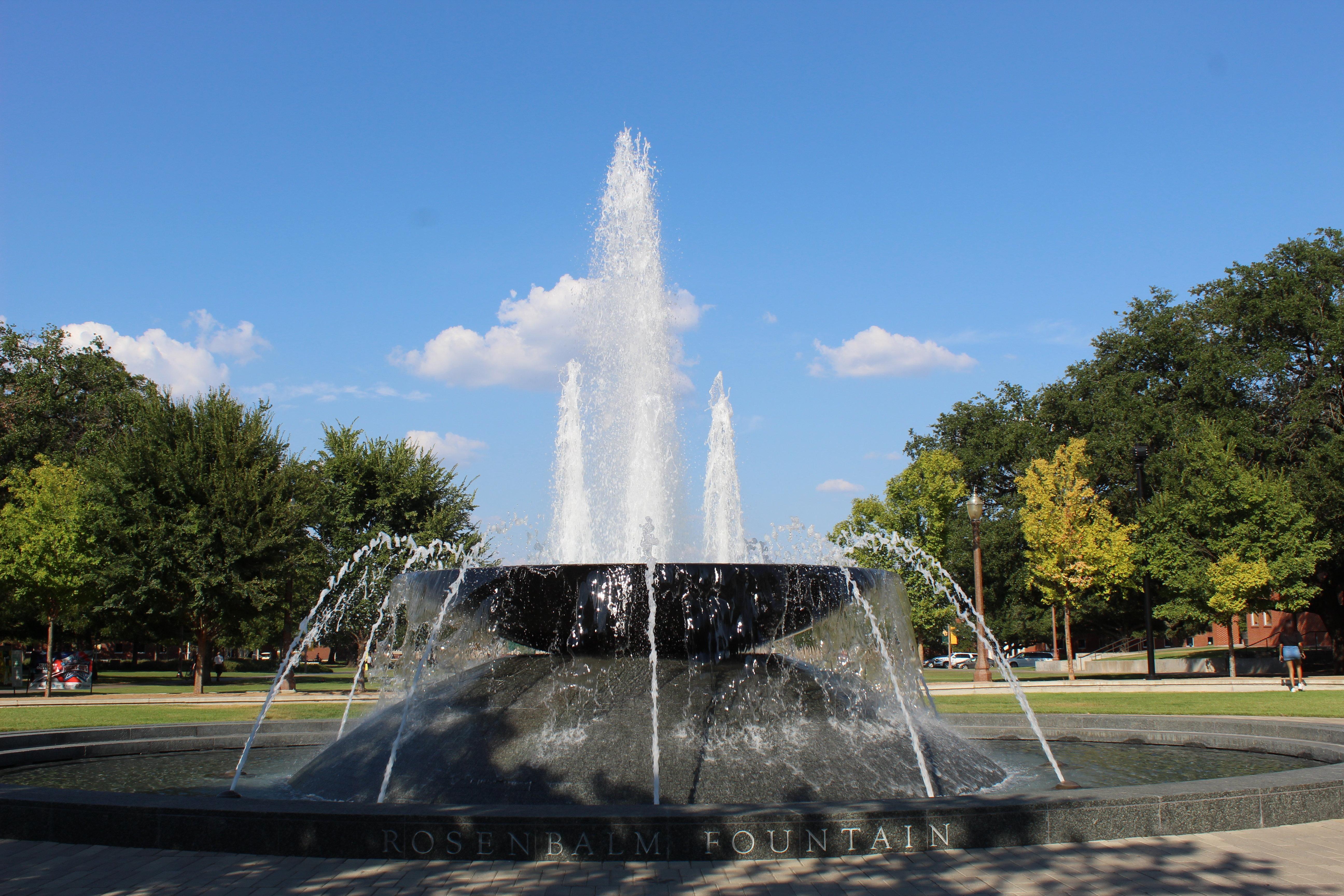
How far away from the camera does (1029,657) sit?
59.0 metres

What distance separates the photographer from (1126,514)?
43781 mm

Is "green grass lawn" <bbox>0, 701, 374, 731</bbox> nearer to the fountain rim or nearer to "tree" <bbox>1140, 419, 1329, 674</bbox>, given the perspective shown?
the fountain rim

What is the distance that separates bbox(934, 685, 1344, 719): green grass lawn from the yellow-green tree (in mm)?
13291

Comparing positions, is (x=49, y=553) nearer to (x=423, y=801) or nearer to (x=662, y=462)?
(x=662, y=462)

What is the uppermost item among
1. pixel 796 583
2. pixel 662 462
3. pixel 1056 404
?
pixel 1056 404

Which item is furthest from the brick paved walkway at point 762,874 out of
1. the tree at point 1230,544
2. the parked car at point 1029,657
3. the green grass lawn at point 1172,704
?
the parked car at point 1029,657

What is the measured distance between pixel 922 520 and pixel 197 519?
103 feet

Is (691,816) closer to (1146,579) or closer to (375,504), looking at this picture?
(1146,579)

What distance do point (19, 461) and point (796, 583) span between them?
48175 millimetres

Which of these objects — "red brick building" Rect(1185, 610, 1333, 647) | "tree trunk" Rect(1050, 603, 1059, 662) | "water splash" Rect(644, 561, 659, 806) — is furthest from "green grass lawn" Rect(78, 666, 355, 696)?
"red brick building" Rect(1185, 610, 1333, 647)

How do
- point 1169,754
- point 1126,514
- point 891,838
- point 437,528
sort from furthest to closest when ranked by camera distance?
point 1126,514, point 437,528, point 1169,754, point 891,838

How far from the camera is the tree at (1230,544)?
30859 millimetres

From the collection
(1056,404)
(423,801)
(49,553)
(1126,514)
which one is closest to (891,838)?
(423,801)

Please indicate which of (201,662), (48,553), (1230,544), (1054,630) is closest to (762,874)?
(201,662)
